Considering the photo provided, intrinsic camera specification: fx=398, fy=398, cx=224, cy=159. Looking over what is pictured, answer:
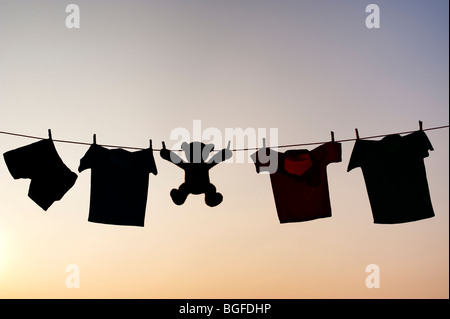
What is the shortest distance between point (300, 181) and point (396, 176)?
119cm

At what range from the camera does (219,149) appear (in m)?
5.06

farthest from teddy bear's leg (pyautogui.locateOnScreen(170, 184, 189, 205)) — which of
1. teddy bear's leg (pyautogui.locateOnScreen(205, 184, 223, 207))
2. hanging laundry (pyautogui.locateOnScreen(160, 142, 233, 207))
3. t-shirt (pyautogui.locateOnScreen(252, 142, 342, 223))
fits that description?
t-shirt (pyautogui.locateOnScreen(252, 142, 342, 223))

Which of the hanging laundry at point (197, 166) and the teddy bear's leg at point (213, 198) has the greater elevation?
the hanging laundry at point (197, 166)

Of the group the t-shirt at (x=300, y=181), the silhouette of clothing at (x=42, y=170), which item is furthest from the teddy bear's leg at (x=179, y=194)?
the silhouette of clothing at (x=42, y=170)

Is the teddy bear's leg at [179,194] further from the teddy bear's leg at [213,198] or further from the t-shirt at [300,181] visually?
the t-shirt at [300,181]

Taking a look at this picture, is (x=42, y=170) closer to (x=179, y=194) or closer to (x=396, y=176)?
(x=179, y=194)

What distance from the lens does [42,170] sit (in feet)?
16.3

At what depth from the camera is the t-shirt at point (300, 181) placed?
203 inches

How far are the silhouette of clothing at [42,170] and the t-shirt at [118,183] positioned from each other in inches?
12.1

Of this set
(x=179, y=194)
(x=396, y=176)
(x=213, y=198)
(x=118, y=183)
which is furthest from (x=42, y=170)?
(x=396, y=176)
